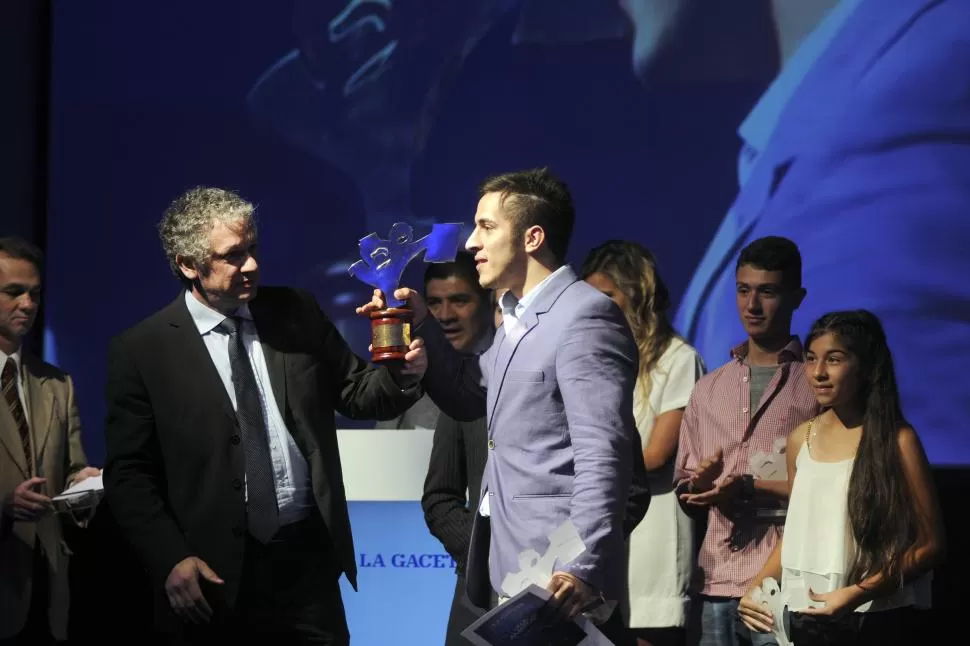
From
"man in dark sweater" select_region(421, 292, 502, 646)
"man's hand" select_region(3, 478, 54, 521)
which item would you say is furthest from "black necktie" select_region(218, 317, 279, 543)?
"man's hand" select_region(3, 478, 54, 521)

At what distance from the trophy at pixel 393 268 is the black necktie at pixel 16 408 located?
2.00 meters

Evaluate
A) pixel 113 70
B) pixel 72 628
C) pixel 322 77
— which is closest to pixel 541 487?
pixel 72 628

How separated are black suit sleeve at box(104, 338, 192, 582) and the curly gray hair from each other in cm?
29

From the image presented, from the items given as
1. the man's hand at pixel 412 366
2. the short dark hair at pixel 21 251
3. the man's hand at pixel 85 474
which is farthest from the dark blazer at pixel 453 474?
the short dark hair at pixel 21 251

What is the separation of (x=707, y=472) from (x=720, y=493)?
0.26 feet

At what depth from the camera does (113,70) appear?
6.52 metres

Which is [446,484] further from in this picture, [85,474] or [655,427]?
[85,474]

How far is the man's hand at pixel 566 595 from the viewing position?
2814 millimetres

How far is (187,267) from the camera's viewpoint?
11.7 feet

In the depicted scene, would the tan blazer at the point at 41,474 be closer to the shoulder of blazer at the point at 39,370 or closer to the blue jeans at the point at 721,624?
the shoulder of blazer at the point at 39,370

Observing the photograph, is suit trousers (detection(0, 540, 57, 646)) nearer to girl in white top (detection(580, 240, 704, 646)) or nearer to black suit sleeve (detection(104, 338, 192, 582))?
black suit sleeve (detection(104, 338, 192, 582))

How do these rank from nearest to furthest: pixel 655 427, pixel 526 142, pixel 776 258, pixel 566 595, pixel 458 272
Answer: pixel 566 595, pixel 776 258, pixel 655 427, pixel 458 272, pixel 526 142

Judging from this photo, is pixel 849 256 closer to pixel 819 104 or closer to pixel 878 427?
pixel 819 104

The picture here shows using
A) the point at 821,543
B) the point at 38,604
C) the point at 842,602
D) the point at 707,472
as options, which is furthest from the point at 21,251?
the point at 842,602
